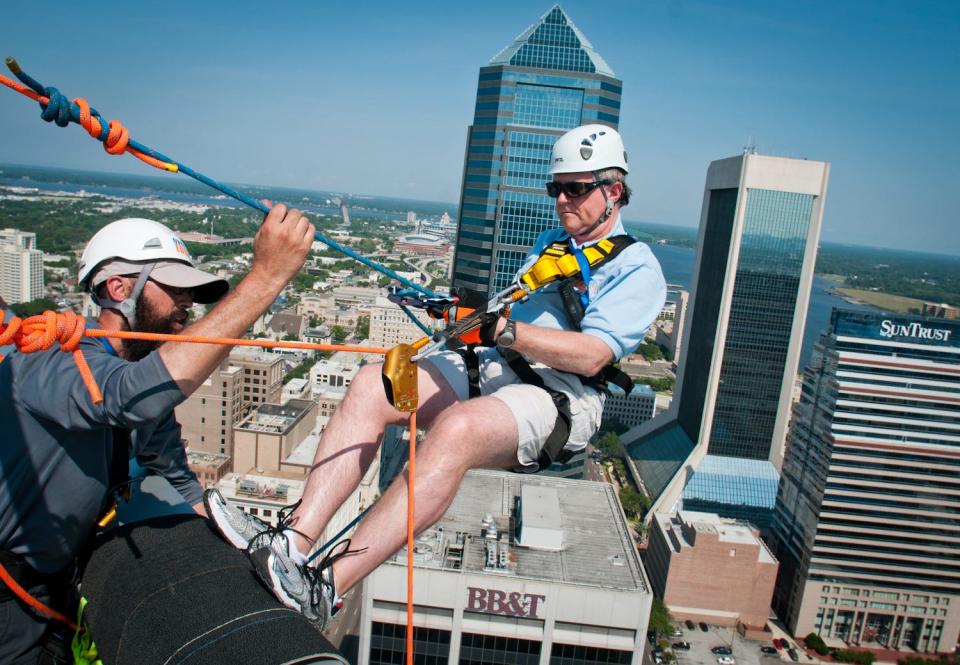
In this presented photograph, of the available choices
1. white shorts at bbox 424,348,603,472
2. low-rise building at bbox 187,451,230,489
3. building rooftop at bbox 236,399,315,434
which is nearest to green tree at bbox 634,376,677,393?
building rooftop at bbox 236,399,315,434

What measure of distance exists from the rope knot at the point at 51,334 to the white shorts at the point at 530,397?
1.51 metres

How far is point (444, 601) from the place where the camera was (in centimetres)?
1152

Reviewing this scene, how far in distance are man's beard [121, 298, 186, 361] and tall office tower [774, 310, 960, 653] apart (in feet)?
84.7

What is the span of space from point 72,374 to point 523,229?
32675mm

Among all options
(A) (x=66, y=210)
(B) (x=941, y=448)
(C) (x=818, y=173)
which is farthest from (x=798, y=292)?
(A) (x=66, y=210)

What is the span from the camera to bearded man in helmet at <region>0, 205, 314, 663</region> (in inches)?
70.4

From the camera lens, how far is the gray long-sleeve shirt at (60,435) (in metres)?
1.75

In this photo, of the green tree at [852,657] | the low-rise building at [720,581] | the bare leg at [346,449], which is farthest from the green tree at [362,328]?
the bare leg at [346,449]

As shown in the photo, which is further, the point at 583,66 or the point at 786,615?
the point at 583,66

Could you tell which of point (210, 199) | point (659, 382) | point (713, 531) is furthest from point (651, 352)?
point (210, 199)

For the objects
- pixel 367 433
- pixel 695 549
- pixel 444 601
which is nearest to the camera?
pixel 367 433

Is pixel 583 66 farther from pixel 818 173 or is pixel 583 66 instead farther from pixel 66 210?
pixel 66 210

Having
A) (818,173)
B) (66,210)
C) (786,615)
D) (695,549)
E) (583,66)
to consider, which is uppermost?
(583,66)

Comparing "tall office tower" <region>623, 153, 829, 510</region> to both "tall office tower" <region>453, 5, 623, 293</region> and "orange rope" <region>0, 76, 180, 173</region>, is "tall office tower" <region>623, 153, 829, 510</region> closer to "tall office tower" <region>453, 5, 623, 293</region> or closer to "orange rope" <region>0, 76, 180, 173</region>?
"tall office tower" <region>453, 5, 623, 293</region>
